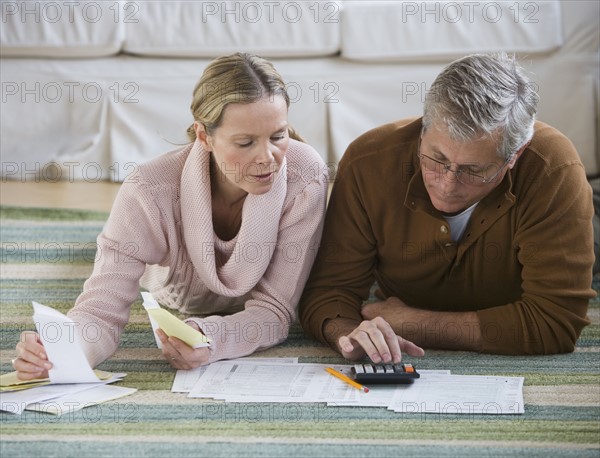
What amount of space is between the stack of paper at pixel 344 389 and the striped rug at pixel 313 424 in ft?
0.06

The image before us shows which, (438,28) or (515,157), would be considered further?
(438,28)

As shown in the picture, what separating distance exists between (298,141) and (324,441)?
0.69m

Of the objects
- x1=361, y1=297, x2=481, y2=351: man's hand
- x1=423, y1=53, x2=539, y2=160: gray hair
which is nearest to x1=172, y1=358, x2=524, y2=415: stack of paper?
x1=361, y1=297, x2=481, y2=351: man's hand

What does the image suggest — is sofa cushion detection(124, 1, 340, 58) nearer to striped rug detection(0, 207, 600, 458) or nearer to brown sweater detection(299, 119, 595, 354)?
brown sweater detection(299, 119, 595, 354)

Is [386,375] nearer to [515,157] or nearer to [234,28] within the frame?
[515,157]

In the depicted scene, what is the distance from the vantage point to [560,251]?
1.71 metres

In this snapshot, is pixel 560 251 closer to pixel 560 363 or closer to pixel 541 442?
pixel 560 363

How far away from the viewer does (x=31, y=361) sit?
5.14ft

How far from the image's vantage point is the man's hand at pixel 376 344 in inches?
64.3

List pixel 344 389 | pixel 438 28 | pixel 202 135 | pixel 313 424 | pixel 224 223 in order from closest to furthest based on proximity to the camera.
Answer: pixel 313 424 < pixel 344 389 < pixel 202 135 < pixel 224 223 < pixel 438 28

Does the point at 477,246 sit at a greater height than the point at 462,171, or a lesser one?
lesser

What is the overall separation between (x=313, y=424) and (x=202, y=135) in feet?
1.85

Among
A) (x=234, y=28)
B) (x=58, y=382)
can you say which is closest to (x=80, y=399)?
(x=58, y=382)

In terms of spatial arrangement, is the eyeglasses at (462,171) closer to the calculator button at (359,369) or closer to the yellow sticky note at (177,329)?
the calculator button at (359,369)
